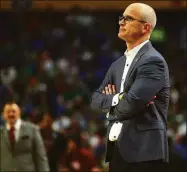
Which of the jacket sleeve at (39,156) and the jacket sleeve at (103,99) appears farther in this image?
the jacket sleeve at (39,156)

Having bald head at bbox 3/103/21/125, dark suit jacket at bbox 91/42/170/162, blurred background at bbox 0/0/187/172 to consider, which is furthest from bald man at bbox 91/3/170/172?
blurred background at bbox 0/0/187/172

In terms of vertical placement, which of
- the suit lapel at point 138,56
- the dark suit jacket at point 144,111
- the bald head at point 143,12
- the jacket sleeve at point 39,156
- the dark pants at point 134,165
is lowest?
the jacket sleeve at point 39,156

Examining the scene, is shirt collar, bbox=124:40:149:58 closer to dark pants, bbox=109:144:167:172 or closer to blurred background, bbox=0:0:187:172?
dark pants, bbox=109:144:167:172

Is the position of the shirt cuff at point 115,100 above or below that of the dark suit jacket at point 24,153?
above

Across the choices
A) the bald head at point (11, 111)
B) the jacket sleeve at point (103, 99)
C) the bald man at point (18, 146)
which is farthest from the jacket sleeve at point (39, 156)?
the jacket sleeve at point (103, 99)

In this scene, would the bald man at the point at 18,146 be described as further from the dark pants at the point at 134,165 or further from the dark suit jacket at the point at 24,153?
the dark pants at the point at 134,165

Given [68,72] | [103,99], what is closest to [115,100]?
[103,99]

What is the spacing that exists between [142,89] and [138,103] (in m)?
0.08

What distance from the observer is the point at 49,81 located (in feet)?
27.2

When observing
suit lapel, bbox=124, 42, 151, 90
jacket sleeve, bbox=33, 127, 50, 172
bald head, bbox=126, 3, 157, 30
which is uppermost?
bald head, bbox=126, 3, 157, 30

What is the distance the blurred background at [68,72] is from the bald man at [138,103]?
2357 millimetres

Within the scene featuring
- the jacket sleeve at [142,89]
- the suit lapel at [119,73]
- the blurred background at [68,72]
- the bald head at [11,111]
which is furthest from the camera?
the blurred background at [68,72]

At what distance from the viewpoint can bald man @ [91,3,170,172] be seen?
119 inches

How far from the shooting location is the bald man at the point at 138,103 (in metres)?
3.03
